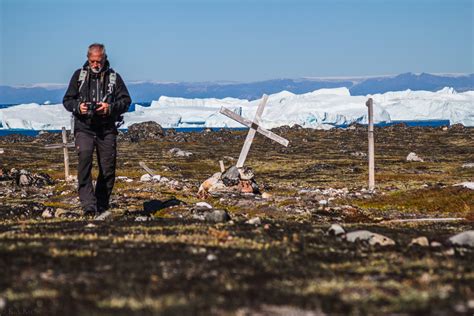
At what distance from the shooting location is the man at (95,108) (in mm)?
15617

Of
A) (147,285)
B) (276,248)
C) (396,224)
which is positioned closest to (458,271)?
(276,248)

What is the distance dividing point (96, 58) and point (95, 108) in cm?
120

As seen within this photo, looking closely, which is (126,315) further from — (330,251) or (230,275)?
(330,251)

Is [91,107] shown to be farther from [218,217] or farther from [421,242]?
[421,242]

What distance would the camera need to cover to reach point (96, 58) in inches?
610

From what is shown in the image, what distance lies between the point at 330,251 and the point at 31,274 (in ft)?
15.6

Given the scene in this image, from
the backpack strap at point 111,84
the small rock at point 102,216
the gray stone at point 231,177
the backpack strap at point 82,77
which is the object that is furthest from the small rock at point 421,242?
the gray stone at point 231,177

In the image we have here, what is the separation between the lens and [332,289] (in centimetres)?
720

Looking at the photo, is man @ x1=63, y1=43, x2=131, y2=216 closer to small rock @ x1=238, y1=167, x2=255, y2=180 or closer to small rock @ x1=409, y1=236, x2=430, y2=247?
small rock @ x1=409, y1=236, x2=430, y2=247

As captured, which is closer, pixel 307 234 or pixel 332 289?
pixel 332 289

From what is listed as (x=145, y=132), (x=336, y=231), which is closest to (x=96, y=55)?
(x=336, y=231)

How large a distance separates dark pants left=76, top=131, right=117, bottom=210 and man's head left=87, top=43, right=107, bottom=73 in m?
1.76

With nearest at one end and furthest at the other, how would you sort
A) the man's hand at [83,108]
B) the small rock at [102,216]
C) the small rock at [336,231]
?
the small rock at [336,231], the man's hand at [83,108], the small rock at [102,216]

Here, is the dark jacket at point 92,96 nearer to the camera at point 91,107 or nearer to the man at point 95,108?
the man at point 95,108
